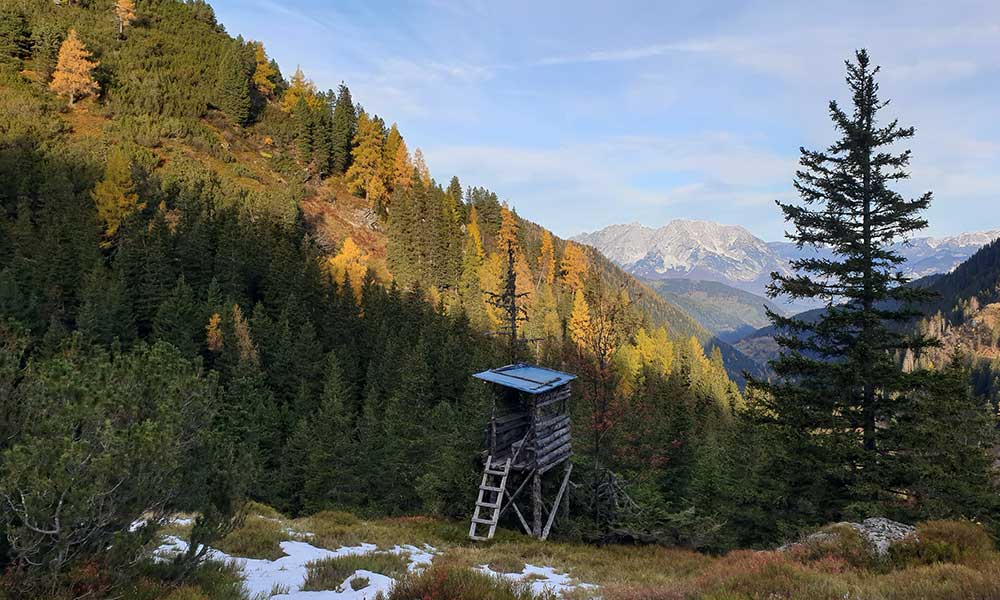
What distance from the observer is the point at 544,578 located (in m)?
11.1

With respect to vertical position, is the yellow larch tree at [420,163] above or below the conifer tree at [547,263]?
above

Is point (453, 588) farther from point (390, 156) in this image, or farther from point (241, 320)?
point (390, 156)

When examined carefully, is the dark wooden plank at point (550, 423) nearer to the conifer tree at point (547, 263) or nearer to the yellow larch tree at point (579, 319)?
the yellow larch tree at point (579, 319)

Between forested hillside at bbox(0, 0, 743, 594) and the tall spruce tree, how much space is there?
4.24 m

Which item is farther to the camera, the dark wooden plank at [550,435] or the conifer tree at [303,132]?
the conifer tree at [303,132]

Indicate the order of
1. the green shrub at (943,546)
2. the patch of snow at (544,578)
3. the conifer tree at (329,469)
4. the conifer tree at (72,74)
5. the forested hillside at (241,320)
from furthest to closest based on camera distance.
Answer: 1. the conifer tree at (72,74)
2. the conifer tree at (329,469)
3. the patch of snow at (544,578)
4. the green shrub at (943,546)
5. the forested hillside at (241,320)

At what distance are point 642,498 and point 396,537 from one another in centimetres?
1038

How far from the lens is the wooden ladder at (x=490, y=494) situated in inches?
642

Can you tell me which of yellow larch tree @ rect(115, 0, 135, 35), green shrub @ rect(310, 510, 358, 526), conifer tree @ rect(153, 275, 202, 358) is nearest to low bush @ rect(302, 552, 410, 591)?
green shrub @ rect(310, 510, 358, 526)

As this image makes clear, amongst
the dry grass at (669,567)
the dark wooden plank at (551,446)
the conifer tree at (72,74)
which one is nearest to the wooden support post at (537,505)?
the dark wooden plank at (551,446)

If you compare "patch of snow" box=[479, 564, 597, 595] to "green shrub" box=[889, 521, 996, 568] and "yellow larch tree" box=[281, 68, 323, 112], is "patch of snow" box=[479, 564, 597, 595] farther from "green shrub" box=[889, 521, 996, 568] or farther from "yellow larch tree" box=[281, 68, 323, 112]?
"yellow larch tree" box=[281, 68, 323, 112]

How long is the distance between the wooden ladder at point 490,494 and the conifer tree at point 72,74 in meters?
73.5

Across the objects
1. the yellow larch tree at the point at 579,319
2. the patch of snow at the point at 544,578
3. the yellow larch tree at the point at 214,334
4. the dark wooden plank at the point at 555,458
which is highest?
the yellow larch tree at the point at 579,319

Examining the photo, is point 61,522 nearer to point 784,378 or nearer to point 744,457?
point 784,378
